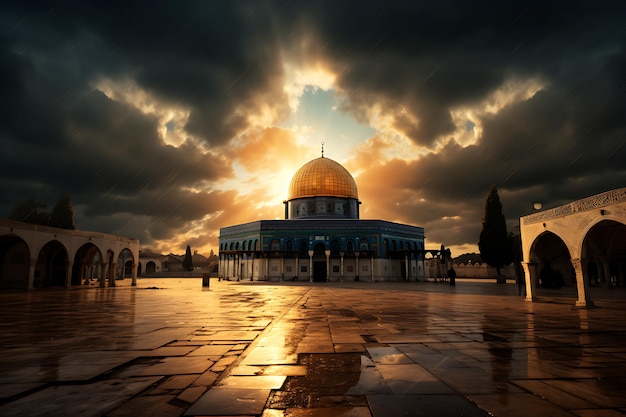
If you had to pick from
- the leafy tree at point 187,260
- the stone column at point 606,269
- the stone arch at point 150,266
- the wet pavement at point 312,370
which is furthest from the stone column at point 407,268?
the stone arch at point 150,266

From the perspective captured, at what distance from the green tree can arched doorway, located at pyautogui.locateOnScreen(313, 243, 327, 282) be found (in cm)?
1785

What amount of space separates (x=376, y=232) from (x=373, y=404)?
1681 inches

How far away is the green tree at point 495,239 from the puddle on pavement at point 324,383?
127 ft

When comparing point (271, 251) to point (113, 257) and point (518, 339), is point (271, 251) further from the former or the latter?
point (518, 339)

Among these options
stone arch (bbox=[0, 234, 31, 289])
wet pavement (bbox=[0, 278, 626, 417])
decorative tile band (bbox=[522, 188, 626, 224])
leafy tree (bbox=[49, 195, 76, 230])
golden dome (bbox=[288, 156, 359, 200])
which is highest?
golden dome (bbox=[288, 156, 359, 200])

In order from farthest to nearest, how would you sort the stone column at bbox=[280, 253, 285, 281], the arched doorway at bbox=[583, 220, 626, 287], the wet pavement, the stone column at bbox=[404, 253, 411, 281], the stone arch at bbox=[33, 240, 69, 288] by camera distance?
the stone column at bbox=[404, 253, 411, 281] → the stone column at bbox=[280, 253, 285, 281] → the stone arch at bbox=[33, 240, 69, 288] → the arched doorway at bbox=[583, 220, 626, 287] → the wet pavement

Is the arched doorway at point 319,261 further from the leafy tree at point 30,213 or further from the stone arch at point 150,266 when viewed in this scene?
the stone arch at point 150,266

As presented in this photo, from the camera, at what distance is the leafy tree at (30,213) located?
41281 millimetres

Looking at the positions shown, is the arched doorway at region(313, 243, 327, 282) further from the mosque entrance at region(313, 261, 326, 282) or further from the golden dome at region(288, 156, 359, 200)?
the golden dome at region(288, 156, 359, 200)

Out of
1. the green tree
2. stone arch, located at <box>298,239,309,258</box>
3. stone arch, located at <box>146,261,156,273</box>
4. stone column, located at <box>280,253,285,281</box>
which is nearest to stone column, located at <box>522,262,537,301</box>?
the green tree

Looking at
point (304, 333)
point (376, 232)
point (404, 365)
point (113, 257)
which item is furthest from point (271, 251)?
point (404, 365)

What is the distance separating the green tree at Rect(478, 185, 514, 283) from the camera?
39.1 metres

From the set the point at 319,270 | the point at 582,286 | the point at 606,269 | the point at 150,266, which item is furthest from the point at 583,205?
the point at 150,266

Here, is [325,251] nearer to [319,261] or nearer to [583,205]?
[319,261]
